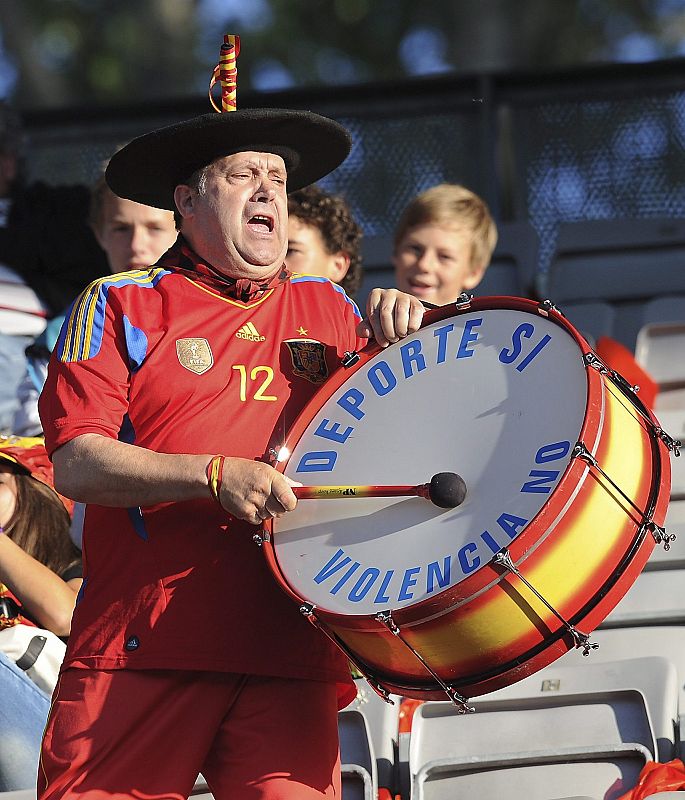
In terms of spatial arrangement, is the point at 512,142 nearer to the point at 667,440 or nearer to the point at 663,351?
the point at 663,351

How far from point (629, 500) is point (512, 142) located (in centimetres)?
478

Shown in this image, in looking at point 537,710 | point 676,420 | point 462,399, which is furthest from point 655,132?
point 462,399

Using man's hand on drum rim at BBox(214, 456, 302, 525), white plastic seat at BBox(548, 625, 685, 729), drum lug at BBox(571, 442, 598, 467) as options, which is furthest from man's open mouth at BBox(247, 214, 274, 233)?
white plastic seat at BBox(548, 625, 685, 729)

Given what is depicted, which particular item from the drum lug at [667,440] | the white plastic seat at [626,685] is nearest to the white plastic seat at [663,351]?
the white plastic seat at [626,685]

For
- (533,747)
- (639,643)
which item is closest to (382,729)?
(533,747)

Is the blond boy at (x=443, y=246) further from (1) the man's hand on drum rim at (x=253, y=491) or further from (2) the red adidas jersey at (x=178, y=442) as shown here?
(1) the man's hand on drum rim at (x=253, y=491)

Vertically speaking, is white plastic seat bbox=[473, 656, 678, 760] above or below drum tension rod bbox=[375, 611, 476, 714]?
below

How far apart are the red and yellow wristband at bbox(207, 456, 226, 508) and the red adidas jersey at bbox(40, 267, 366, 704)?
0.15 m

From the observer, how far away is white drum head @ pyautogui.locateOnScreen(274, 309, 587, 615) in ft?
8.38

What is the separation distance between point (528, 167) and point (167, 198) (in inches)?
169

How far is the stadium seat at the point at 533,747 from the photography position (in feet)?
10.7

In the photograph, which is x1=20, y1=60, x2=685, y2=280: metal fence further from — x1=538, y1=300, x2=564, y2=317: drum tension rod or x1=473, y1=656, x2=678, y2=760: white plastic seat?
x1=538, y1=300, x2=564, y2=317: drum tension rod

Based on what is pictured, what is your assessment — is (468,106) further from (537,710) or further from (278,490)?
(278,490)

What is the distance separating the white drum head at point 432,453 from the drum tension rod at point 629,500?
31mm
